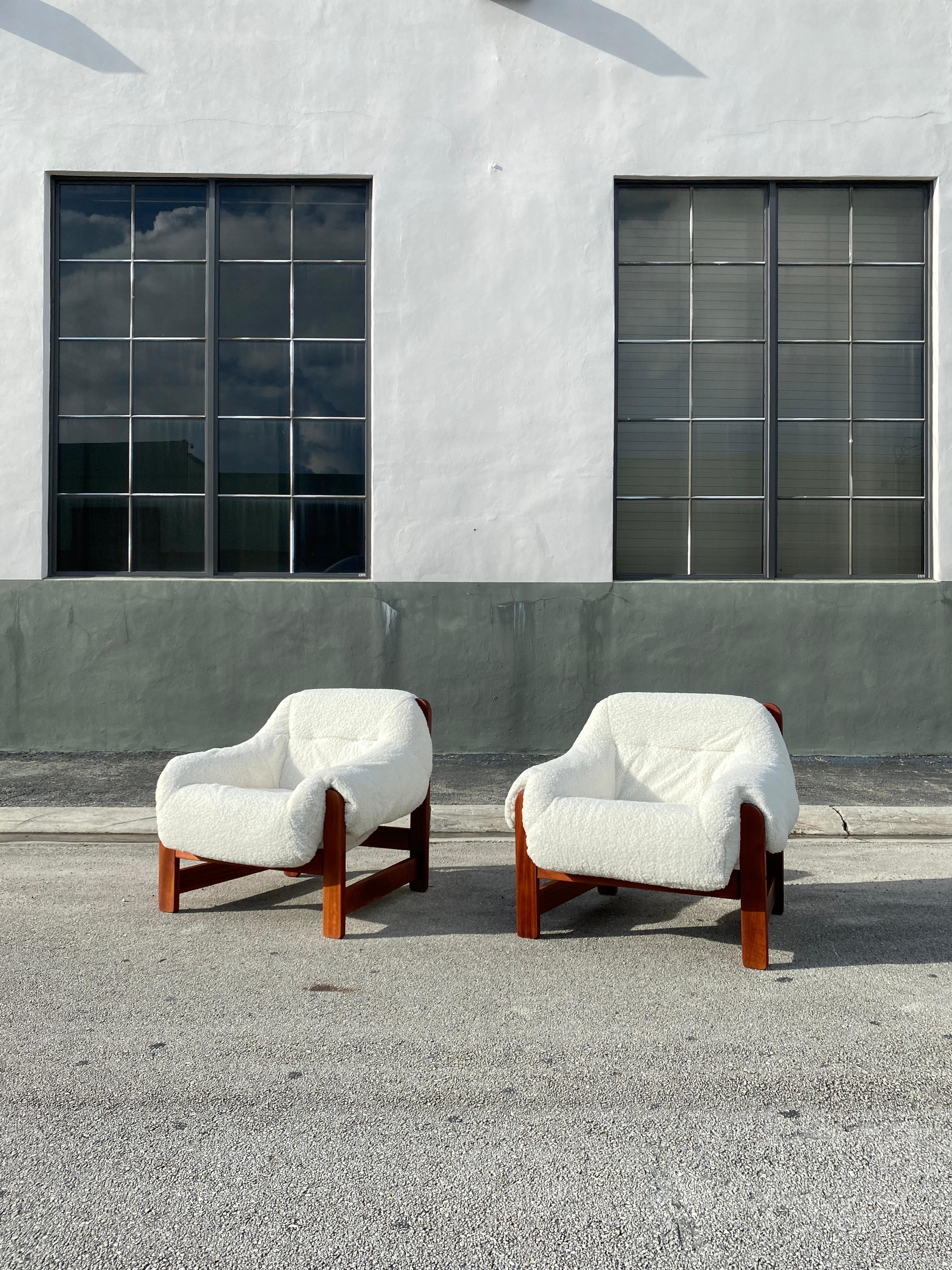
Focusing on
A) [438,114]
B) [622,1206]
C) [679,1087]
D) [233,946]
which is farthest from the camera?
[438,114]

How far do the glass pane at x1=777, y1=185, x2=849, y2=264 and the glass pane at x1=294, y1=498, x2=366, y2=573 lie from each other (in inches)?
156

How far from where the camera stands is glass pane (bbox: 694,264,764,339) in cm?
778

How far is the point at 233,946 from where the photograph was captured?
12.1ft

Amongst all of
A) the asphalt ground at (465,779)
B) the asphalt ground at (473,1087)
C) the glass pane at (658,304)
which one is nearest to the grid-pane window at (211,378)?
the asphalt ground at (465,779)

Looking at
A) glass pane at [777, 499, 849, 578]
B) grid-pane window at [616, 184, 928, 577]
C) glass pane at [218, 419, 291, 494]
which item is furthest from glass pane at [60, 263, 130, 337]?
glass pane at [777, 499, 849, 578]

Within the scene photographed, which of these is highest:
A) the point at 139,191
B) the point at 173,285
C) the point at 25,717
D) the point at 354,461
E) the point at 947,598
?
the point at 139,191

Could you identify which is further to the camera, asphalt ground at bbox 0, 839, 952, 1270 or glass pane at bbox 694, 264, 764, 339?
glass pane at bbox 694, 264, 764, 339

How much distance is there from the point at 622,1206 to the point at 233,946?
6.66 feet

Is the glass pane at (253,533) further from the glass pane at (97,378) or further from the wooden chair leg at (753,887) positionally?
the wooden chair leg at (753,887)

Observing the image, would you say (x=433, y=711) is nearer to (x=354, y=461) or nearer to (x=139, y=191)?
(x=354, y=461)

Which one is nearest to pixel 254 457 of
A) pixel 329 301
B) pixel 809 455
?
pixel 329 301

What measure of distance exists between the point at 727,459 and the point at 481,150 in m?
3.05

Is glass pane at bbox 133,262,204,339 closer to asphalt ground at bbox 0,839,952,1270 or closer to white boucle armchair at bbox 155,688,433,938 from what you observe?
white boucle armchair at bbox 155,688,433,938

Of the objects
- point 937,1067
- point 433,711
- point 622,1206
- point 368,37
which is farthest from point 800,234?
point 622,1206
